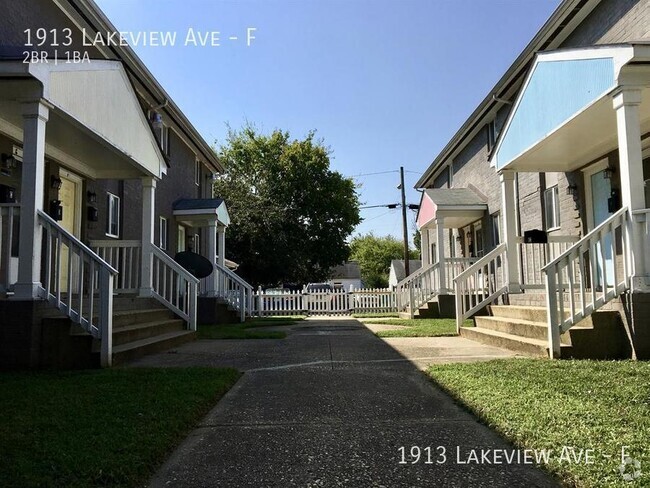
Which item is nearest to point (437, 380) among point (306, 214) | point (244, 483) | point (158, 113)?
point (244, 483)

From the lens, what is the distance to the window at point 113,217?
11545 millimetres

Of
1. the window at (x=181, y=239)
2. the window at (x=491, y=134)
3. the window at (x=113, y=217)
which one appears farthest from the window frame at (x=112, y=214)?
the window at (x=491, y=134)

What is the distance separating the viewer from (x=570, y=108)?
705 cm

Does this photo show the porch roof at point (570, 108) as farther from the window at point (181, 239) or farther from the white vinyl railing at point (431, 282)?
the window at point (181, 239)

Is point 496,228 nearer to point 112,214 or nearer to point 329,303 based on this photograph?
point 329,303

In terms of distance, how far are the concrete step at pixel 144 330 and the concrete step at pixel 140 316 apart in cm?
11

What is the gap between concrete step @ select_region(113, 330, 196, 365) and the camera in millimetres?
6641

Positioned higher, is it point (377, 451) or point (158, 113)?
point (158, 113)

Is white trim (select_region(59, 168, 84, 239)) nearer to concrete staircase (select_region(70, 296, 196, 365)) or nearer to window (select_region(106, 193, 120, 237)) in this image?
window (select_region(106, 193, 120, 237))

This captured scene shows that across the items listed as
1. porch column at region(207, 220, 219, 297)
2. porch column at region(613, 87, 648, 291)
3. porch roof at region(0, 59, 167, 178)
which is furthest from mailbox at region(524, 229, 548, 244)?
porch column at region(207, 220, 219, 297)

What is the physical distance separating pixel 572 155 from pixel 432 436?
24.1ft

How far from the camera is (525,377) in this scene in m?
4.93

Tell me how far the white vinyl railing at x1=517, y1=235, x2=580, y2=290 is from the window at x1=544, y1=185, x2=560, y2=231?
1.68 feet

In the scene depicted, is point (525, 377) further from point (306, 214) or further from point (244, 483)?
point (306, 214)
